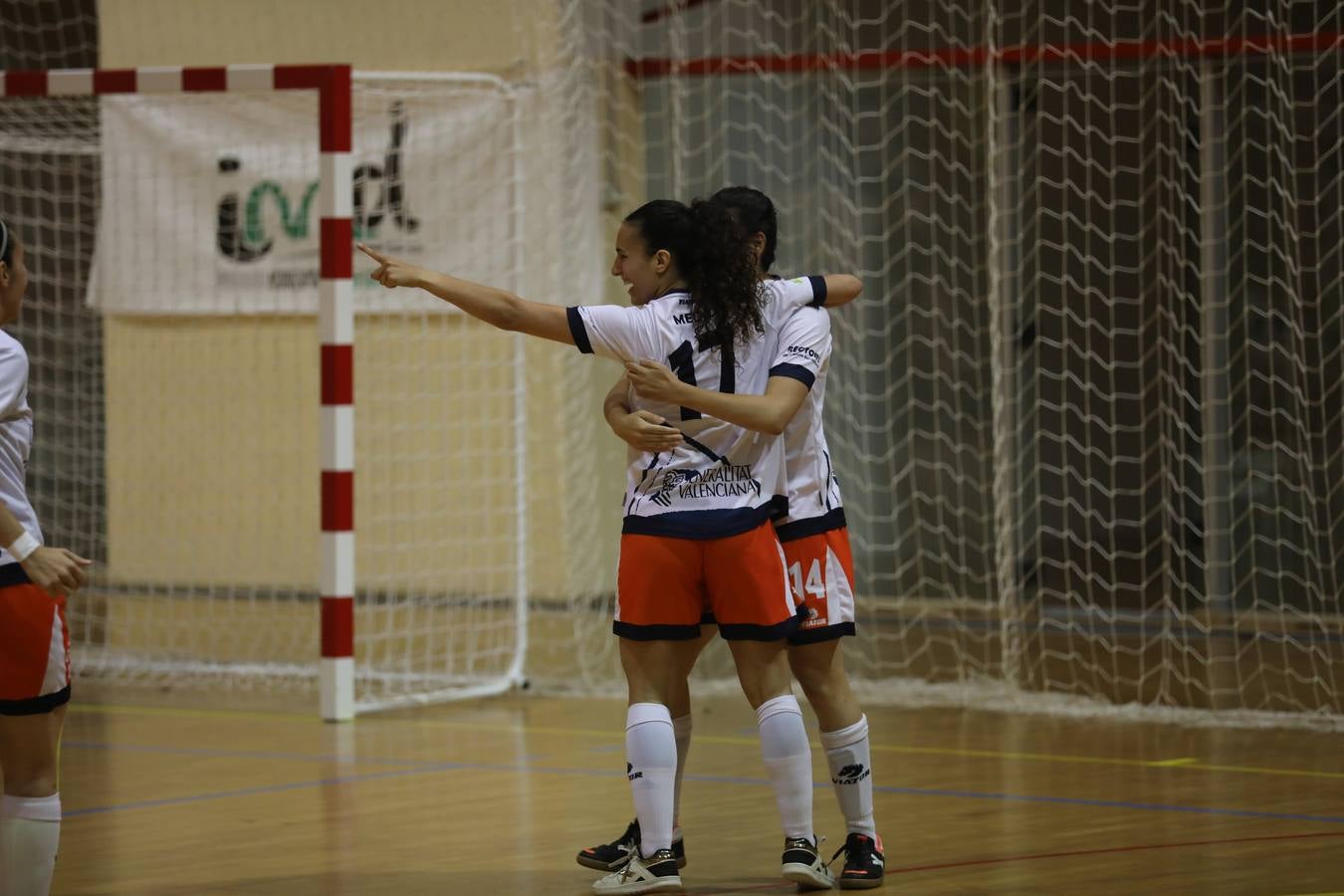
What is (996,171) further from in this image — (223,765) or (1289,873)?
(1289,873)

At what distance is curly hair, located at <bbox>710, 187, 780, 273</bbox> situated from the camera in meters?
4.35

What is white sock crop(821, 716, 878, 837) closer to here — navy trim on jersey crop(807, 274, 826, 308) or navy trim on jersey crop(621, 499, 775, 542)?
navy trim on jersey crop(621, 499, 775, 542)

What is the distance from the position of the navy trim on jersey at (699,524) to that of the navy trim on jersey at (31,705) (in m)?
1.26

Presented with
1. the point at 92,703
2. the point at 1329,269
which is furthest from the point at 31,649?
the point at 1329,269

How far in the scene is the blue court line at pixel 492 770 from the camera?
5.27 metres

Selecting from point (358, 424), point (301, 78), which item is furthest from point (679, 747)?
point (358, 424)

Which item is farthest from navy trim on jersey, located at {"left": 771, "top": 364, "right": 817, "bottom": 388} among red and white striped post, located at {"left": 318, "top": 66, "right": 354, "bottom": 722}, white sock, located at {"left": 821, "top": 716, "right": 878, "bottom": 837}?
red and white striped post, located at {"left": 318, "top": 66, "right": 354, "bottom": 722}

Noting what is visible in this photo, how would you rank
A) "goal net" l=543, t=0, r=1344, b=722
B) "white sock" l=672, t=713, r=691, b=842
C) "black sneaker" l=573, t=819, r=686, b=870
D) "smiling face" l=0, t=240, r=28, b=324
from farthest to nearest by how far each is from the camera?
"goal net" l=543, t=0, r=1344, b=722, "black sneaker" l=573, t=819, r=686, b=870, "white sock" l=672, t=713, r=691, b=842, "smiling face" l=0, t=240, r=28, b=324

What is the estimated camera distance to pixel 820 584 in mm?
4422

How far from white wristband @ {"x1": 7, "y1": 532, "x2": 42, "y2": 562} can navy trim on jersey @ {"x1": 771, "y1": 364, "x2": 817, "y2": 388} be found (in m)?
1.60

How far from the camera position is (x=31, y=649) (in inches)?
136

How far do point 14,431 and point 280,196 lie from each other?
698 cm

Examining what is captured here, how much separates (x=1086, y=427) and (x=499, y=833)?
662 centimetres

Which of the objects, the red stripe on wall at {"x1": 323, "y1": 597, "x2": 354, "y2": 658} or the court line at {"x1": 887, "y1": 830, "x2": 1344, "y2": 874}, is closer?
the court line at {"x1": 887, "y1": 830, "x2": 1344, "y2": 874}
